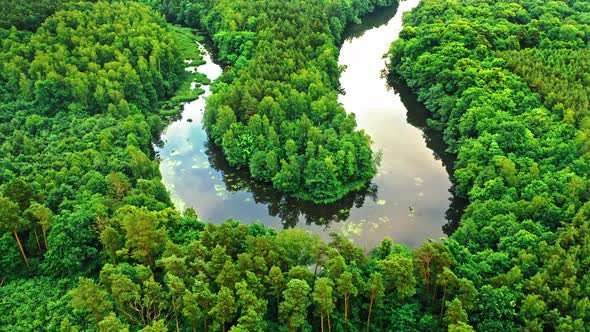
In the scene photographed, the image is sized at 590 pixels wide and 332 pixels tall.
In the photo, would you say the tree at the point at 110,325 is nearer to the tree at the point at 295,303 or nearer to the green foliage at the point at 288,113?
the tree at the point at 295,303

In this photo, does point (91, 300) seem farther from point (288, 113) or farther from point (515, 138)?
point (515, 138)

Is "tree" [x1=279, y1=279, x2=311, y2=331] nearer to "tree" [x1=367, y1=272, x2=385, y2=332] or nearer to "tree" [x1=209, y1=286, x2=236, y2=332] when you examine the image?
"tree" [x1=209, y1=286, x2=236, y2=332]

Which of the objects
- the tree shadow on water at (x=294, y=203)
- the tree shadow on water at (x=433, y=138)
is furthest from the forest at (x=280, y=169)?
the tree shadow on water at (x=433, y=138)

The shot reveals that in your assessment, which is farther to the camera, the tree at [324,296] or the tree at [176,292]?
the tree at [176,292]

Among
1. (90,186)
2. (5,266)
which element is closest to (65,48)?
(90,186)

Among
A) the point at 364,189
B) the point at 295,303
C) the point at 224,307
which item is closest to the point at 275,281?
the point at 295,303

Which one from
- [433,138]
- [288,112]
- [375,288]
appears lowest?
[375,288]

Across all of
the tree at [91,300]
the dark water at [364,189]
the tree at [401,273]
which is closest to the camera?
the tree at [91,300]
